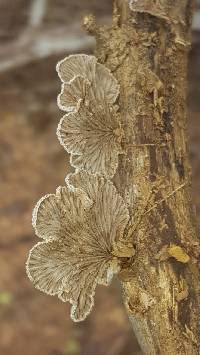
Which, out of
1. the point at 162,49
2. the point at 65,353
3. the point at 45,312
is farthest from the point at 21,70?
the point at 162,49

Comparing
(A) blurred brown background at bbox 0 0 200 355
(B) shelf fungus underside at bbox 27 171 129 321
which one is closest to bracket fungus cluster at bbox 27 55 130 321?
(B) shelf fungus underside at bbox 27 171 129 321

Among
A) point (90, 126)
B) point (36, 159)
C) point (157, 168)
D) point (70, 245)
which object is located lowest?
point (70, 245)

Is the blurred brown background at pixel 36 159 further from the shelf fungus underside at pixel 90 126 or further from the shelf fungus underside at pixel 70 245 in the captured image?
the shelf fungus underside at pixel 70 245

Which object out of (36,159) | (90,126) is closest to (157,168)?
(90,126)

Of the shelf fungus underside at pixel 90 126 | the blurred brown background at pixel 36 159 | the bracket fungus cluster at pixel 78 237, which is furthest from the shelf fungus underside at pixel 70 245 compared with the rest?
the blurred brown background at pixel 36 159

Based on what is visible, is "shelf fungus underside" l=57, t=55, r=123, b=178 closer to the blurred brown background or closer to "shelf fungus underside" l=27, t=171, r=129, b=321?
"shelf fungus underside" l=27, t=171, r=129, b=321

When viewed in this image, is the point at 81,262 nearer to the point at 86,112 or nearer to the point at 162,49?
the point at 86,112

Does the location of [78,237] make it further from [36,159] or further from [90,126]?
[36,159]
